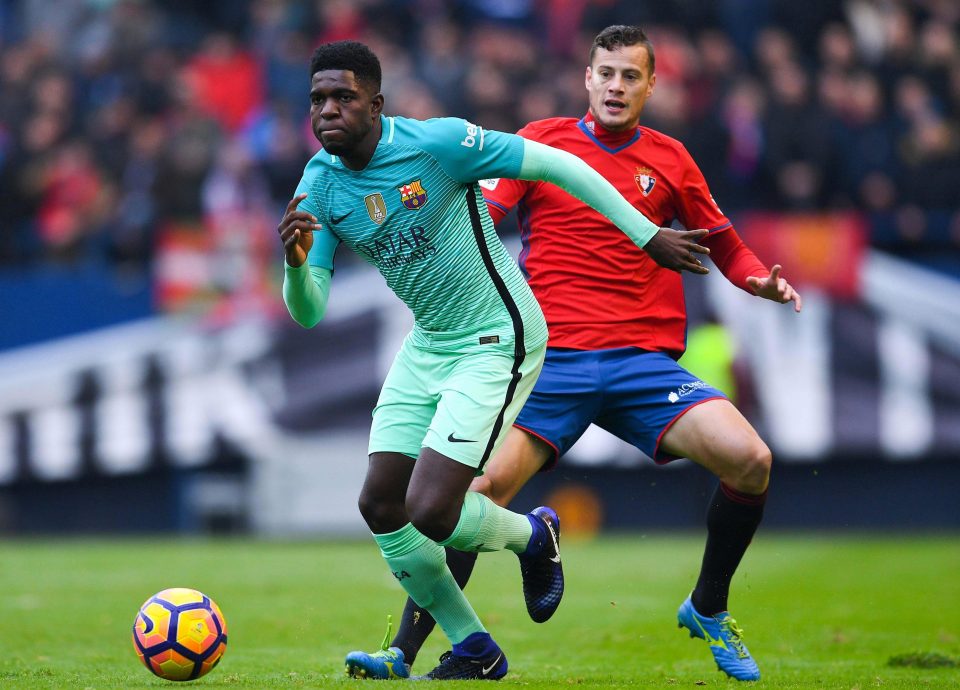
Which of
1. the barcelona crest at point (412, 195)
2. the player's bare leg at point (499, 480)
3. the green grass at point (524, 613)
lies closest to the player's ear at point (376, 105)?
the barcelona crest at point (412, 195)

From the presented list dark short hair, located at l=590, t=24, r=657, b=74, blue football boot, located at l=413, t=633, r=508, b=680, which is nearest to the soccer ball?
blue football boot, located at l=413, t=633, r=508, b=680

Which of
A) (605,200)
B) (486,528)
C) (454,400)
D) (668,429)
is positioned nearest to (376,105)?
(605,200)

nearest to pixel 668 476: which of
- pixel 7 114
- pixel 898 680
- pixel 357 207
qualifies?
pixel 7 114

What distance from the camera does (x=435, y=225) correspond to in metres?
5.50

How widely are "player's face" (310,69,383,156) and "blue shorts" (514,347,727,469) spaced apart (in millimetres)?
1392

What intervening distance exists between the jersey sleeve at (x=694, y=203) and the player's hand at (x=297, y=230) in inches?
71.1

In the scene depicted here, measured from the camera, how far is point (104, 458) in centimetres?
1472

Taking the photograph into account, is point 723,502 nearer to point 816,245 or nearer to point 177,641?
point 177,641

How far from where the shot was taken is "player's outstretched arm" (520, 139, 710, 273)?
5422mm

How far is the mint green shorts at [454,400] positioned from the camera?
5.43 metres

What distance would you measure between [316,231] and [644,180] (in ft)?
4.95

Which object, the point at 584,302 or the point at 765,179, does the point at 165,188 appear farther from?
the point at 584,302

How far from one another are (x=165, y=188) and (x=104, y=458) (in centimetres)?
297

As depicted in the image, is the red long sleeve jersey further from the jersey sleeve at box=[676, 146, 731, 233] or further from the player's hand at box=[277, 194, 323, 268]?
the player's hand at box=[277, 194, 323, 268]
